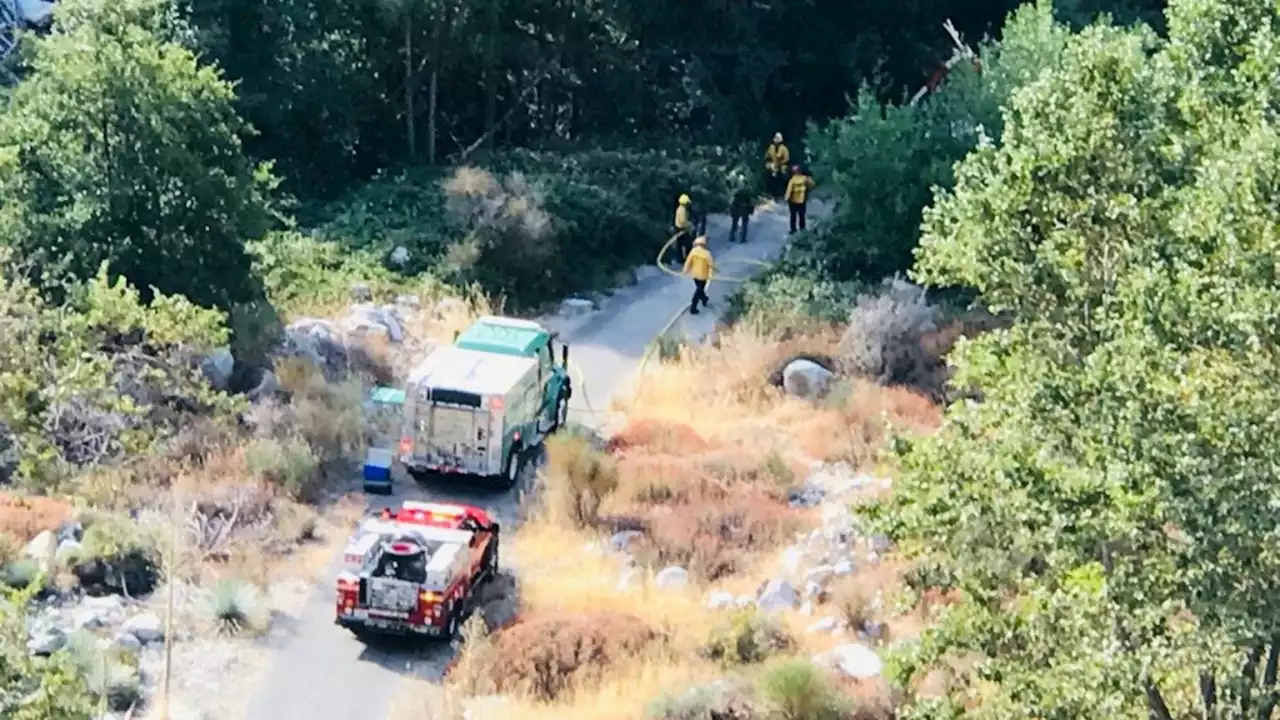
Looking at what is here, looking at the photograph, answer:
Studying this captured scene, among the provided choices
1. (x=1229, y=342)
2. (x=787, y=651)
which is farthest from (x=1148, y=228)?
(x=787, y=651)

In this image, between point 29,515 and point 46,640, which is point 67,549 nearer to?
point 29,515

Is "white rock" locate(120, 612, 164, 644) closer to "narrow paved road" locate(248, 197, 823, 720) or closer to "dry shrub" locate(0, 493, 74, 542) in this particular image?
"narrow paved road" locate(248, 197, 823, 720)

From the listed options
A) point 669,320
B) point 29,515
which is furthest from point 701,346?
point 29,515

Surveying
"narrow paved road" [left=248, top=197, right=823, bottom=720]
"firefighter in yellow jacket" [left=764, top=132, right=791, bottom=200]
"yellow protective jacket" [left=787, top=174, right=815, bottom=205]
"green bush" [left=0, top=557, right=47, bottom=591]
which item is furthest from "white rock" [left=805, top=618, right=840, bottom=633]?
"firefighter in yellow jacket" [left=764, top=132, right=791, bottom=200]

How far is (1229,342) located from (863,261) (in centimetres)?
2145

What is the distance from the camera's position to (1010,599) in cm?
1516

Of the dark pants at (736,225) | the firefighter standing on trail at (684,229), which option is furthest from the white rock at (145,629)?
the dark pants at (736,225)

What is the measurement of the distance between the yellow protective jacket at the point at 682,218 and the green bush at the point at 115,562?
15630 millimetres

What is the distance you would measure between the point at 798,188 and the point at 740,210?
1294mm

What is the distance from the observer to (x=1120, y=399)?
12.4 metres

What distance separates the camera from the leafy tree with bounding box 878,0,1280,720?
12.0 metres

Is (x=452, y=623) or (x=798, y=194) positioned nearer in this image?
(x=452, y=623)

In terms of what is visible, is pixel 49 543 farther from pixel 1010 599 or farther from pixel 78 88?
pixel 1010 599

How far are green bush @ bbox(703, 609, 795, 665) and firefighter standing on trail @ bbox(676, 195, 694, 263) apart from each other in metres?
15.3
